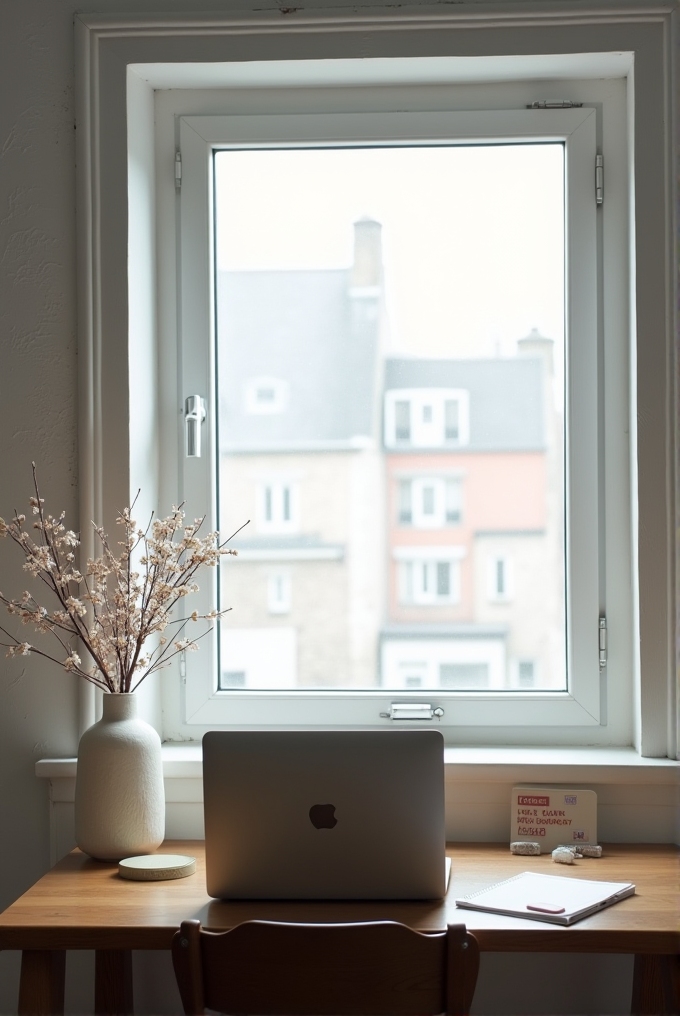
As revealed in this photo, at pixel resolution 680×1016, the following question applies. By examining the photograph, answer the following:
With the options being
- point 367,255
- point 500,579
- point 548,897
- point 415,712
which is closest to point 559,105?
point 367,255

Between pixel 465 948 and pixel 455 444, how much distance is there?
3.63 feet

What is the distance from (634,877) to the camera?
5.42 feet

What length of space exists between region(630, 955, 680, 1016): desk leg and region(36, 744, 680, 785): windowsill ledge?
0.31 meters

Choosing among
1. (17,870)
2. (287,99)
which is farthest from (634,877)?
(287,99)

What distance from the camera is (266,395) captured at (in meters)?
2.17

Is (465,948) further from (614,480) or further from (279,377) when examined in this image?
(279,377)

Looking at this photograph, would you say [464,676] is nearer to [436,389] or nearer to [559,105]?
[436,389]

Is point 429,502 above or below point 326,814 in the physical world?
above

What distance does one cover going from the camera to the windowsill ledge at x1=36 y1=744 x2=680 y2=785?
6.13ft

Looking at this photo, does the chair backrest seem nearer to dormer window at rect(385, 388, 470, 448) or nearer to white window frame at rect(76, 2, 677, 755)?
white window frame at rect(76, 2, 677, 755)

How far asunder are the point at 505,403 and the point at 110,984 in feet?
4.40

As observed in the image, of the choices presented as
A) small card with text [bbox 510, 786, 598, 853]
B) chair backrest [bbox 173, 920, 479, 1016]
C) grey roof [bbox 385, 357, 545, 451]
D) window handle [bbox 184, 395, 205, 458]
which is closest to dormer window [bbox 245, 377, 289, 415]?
window handle [bbox 184, 395, 205, 458]

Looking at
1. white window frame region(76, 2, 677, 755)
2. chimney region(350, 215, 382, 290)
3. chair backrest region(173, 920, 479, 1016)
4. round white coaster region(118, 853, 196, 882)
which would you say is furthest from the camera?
chimney region(350, 215, 382, 290)

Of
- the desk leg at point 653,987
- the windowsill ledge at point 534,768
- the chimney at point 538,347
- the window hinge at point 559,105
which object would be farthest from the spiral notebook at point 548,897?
the window hinge at point 559,105
